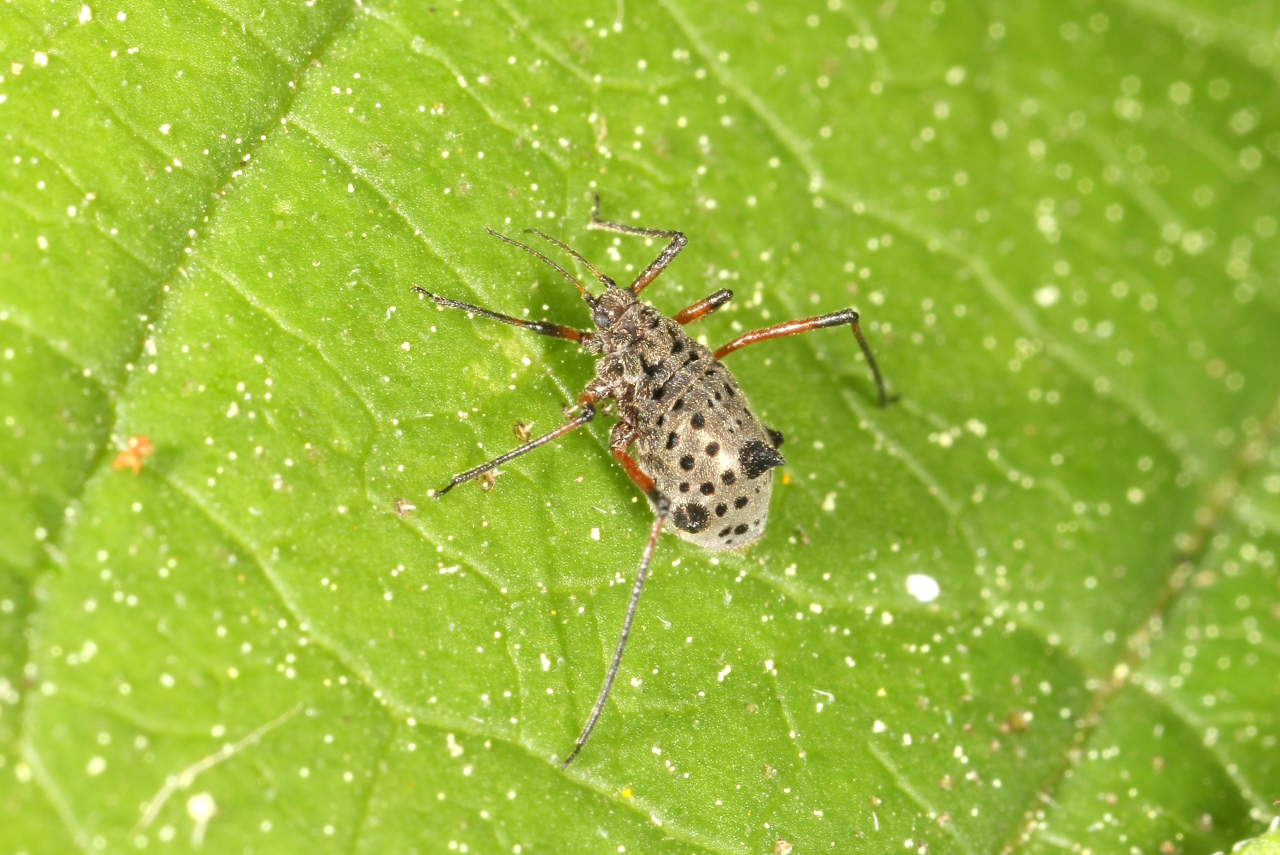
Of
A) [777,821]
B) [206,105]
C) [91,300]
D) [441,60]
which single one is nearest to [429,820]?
[777,821]

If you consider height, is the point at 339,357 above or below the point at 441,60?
below

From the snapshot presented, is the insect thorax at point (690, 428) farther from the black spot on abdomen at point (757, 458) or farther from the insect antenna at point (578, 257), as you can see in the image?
the insect antenna at point (578, 257)

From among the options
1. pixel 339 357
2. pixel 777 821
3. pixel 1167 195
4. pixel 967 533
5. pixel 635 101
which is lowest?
pixel 777 821

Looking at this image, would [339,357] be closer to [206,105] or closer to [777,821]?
[206,105]

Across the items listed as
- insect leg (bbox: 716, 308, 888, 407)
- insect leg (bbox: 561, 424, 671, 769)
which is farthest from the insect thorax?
insect leg (bbox: 716, 308, 888, 407)

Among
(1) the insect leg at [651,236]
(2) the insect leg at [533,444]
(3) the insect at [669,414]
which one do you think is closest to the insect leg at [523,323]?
(3) the insect at [669,414]

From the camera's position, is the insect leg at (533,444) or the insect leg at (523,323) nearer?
the insect leg at (533,444)

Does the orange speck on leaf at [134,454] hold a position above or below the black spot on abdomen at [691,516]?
below
